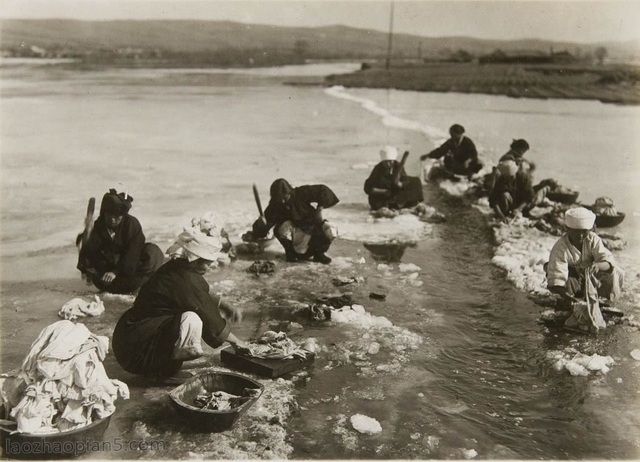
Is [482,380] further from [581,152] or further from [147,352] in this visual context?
[581,152]

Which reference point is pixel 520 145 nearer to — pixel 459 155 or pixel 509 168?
pixel 509 168

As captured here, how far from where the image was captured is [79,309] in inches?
216

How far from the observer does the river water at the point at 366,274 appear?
3.87 meters

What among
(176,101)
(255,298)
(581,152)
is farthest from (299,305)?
(176,101)

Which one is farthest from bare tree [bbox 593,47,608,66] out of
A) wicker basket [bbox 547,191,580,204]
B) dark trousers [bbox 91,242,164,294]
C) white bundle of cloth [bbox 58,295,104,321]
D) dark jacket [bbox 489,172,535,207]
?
white bundle of cloth [bbox 58,295,104,321]

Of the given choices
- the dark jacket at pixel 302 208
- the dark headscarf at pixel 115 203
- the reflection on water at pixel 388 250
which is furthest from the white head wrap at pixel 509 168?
the dark headscarf at pixel 115 203

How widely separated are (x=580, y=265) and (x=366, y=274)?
2.16m

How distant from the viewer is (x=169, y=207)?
892 cm

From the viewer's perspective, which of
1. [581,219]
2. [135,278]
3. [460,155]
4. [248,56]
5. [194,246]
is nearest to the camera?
[194,246]

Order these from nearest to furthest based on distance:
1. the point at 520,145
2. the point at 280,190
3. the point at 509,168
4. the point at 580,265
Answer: the point at 580,265, the point at 280,190, the point at 509,168, the point at 520,145

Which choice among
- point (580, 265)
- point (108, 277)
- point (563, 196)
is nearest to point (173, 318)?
point (108, 277)

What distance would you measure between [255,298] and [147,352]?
6.22 feet

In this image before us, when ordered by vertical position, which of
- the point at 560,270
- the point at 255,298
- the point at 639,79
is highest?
the point at 639,79

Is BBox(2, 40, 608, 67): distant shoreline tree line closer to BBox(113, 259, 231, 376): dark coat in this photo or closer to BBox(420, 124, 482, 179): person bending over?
BBox(420, 124, 482, 179): person bending over
